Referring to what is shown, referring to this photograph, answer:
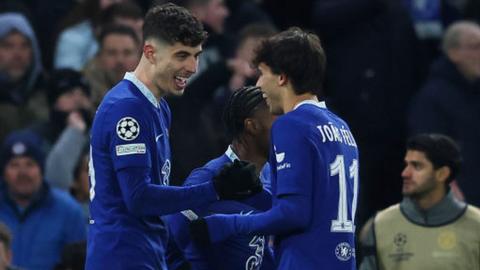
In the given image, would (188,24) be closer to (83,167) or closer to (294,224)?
(294,224)

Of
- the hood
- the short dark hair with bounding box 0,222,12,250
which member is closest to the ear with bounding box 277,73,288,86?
the short dark hair with bounding box 0,222,12,250

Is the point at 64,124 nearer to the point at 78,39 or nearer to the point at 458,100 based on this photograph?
the point at 78,39

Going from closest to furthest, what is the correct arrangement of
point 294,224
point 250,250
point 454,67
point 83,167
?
point 294,224 < point 250,250 < point 83,167 < point 454,67

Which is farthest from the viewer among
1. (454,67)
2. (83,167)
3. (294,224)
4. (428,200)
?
(454,67)

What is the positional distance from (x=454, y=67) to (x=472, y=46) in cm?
28

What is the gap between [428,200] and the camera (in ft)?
33.1

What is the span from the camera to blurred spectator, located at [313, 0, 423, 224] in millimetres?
12188

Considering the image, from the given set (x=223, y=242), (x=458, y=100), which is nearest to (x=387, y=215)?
(x=458, y=100)

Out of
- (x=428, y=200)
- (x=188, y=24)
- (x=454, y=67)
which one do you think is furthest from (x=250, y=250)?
(x=454, y=67)

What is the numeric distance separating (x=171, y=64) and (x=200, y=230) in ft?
2.57

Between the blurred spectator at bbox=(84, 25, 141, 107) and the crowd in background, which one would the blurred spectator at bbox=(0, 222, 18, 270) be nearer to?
the crowd in background

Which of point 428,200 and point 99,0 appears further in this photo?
point 99,0

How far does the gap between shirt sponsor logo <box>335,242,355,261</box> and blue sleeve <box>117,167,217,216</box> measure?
615mm

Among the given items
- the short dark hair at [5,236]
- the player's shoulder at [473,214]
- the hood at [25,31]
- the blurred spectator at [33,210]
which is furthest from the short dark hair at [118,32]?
the player's shoulder at [473,214]
